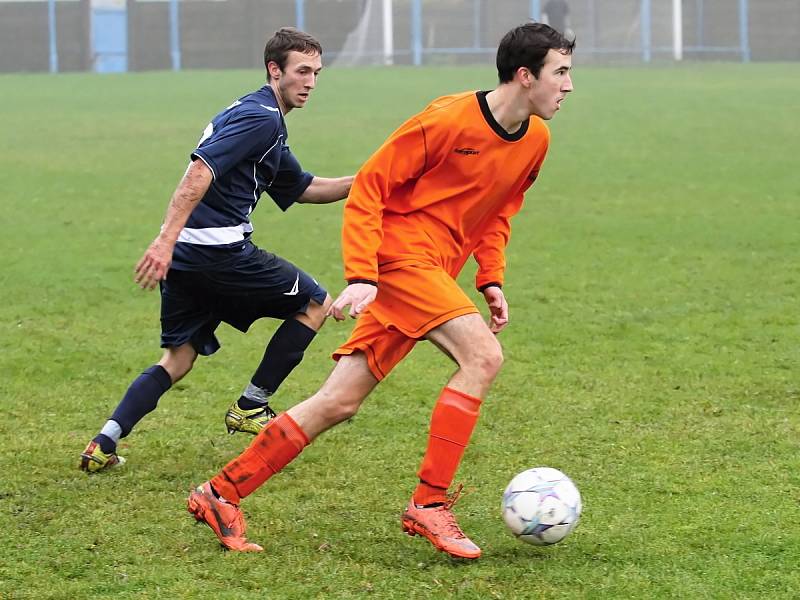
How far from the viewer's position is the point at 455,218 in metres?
4.77

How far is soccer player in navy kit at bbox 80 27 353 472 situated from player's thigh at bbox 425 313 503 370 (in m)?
1.27

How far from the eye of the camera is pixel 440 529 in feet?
14.4

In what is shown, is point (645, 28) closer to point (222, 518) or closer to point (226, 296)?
point (226, 296)

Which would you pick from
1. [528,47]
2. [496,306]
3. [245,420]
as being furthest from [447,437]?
[245,420]

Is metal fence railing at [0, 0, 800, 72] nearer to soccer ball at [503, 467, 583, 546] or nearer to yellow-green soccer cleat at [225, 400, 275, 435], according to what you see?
yellow-green soccer cleat at [225, 400, 275, 435]

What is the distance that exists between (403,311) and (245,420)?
1574 millimetres

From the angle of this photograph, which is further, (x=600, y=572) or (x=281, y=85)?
(x=281, y=85)

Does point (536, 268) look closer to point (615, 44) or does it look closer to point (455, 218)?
point (455, 218)

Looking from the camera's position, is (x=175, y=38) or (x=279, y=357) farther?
(x=175, y=38)

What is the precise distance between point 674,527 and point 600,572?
0.56m

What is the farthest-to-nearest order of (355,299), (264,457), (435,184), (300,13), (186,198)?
(300,13)
(186,198)
(435,184)
(264,457)
(355,299)

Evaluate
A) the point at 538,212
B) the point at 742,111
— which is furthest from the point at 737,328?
the point at 742,111

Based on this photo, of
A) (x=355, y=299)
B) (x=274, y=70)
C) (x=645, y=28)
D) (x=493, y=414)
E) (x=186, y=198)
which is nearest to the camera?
(x=355, y=299)

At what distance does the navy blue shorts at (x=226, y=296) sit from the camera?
5.64 metres
